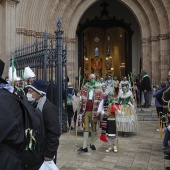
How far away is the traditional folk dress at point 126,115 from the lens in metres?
8.20

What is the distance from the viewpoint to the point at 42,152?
3.00 m

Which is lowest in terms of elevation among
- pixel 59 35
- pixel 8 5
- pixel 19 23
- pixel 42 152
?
pixel 42 152

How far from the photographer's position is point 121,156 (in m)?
6.14

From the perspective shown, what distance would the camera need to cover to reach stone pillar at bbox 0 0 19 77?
13.0 metres

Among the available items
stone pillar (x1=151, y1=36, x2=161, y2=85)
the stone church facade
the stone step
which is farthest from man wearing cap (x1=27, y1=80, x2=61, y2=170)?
stone pillar (x1=151, y1=36, x2=161, y2=85)

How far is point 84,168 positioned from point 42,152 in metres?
2.52

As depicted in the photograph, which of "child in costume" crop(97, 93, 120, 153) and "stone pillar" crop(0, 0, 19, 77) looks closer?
"child in costume" crop(97, 93, 120, 153)

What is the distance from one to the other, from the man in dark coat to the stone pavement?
350cm

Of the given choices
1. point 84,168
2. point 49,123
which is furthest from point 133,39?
point 49,123

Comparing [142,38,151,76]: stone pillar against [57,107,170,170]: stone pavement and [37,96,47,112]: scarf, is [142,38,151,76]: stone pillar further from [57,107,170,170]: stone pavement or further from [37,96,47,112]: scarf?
[37,96,47,112]: scarf

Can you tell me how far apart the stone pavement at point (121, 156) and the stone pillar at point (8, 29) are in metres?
6.44

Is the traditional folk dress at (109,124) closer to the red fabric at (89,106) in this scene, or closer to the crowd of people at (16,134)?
the red fabric at (89,106)

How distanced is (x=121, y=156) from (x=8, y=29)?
9.44 m

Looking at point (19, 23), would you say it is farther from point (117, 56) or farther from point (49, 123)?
point (117, 56)
